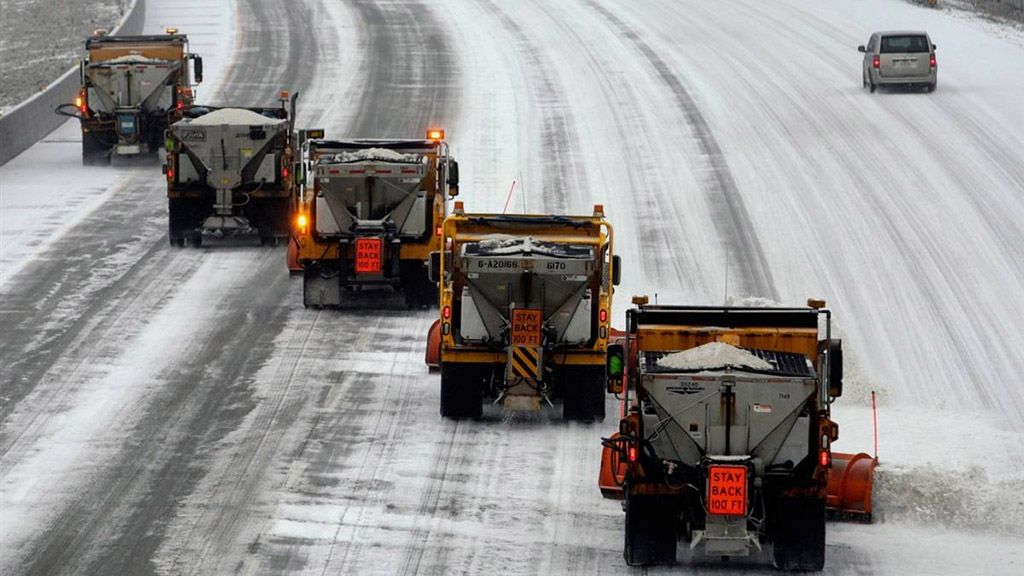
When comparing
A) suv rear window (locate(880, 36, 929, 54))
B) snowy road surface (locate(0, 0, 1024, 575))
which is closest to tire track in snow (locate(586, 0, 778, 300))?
snowy road surface (locate(0, 0, 1024, 575))

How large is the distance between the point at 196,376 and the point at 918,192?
49.6 feet

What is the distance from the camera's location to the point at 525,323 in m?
19.6

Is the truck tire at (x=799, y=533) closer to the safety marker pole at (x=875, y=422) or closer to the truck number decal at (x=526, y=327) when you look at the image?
the safety marker pole at (x=875, y=422)

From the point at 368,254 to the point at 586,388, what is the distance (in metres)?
5.69

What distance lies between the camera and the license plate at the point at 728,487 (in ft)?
47.8

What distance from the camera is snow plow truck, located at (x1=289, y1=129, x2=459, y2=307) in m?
24.7

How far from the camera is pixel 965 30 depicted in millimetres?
49344

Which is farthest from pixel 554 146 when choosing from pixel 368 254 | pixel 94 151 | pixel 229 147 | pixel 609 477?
pixel 609 477

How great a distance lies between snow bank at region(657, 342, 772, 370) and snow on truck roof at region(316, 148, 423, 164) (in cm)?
995

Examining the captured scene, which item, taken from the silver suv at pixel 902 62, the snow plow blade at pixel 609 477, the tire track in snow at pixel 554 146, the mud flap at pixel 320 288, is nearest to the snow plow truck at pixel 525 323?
the snow plow blade at pixel 609 477

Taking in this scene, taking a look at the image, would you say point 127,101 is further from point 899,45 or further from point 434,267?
point 434,267

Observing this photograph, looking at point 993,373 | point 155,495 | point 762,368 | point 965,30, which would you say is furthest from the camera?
point 965,30

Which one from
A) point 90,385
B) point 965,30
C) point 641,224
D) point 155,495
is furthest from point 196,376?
point 965,30

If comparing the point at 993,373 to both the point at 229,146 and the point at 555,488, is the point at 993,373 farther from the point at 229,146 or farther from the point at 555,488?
the point at 229,146
